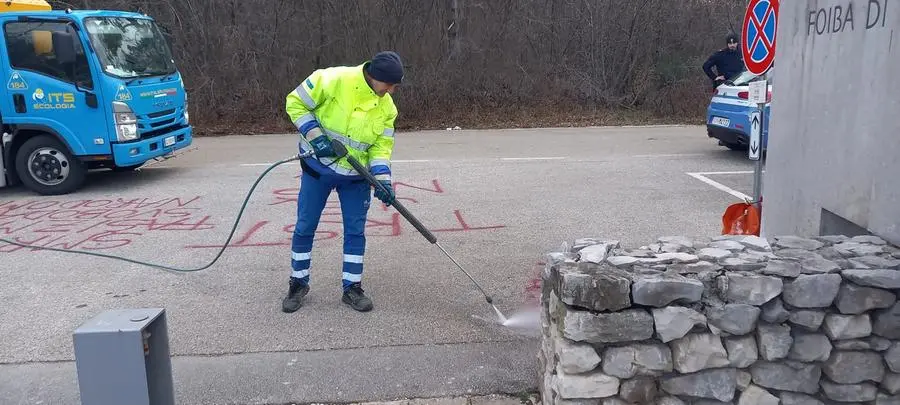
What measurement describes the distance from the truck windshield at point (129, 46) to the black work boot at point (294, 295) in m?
5.55

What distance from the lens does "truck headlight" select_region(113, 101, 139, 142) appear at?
8.91 meters

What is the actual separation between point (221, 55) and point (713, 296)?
56.5ft

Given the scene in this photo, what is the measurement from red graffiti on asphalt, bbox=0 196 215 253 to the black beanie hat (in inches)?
144

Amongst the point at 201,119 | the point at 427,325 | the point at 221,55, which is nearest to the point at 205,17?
the point at 221,55

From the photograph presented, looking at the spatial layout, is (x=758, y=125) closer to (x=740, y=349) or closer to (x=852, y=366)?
(x=852, y=366)

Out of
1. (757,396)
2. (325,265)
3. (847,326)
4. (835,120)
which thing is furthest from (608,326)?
(325,265)

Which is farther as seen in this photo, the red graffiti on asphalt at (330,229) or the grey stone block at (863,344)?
the red graffiti on asphalt at (330,229)

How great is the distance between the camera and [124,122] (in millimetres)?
8992

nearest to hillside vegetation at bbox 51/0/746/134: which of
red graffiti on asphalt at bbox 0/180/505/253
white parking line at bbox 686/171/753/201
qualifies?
white parking line at bbox 686/171/753/201

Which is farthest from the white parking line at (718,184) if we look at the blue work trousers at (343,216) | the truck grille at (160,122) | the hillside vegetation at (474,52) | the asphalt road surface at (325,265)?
the hillside vegetation at (474,52)

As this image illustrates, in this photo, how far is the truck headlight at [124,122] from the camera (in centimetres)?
891

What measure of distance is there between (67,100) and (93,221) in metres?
2.13

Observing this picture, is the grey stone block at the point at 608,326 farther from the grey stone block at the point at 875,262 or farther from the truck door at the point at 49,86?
the truck door at the point at 49,86

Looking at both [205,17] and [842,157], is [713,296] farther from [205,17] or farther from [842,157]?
[205,17]
